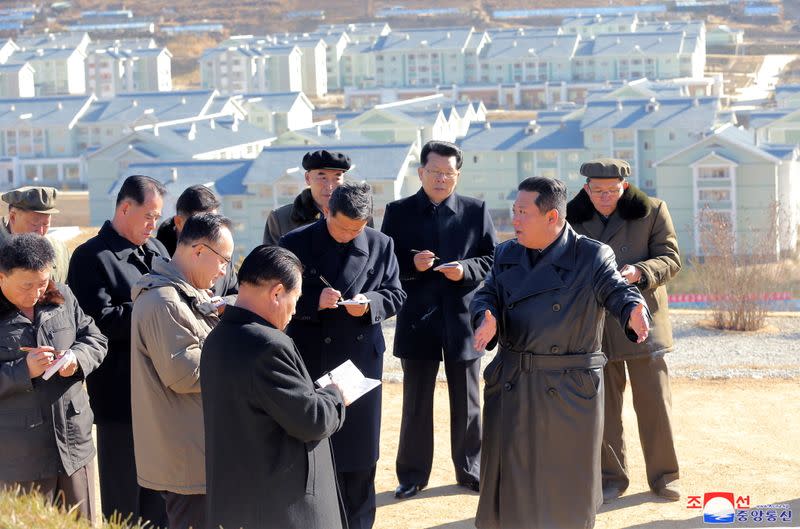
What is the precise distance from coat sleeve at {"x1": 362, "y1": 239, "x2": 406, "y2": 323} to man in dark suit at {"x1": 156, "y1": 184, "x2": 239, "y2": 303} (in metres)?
0.57

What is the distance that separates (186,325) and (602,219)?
233 centimetres

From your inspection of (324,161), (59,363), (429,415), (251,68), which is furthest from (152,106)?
(59,363)

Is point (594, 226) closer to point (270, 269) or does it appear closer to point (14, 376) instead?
point (270, 269)

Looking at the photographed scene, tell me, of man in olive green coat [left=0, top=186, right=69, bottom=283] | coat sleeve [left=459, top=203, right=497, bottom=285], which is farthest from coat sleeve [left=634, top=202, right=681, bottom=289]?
man in olive green coat [left=0, top=186, right=69, bottom=283]

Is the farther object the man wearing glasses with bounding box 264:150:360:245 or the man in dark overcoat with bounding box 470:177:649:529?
the man wearing glasses with bounding box 264:150:360:245

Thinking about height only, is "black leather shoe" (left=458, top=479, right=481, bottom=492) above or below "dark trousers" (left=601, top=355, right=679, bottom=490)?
below

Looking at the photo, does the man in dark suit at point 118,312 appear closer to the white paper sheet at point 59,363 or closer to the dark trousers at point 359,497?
the white paper sheet at point 59,363

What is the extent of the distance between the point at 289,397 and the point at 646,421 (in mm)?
2847

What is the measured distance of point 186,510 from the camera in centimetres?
417

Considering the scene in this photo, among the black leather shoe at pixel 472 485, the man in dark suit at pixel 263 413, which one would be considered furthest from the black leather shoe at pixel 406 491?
the man in dark suit at pixel 263 413

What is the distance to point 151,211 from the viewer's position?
4875mm

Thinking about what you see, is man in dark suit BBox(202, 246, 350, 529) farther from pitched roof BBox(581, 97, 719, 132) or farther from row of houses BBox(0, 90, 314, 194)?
row of houses BBox(0, 90, 314, 194)

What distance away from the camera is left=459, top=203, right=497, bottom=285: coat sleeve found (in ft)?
18.4

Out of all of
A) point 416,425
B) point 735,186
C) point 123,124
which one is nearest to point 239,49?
point 123,124
